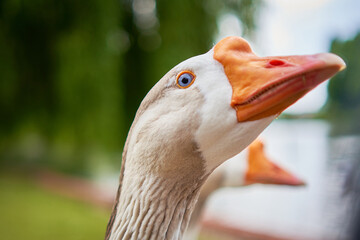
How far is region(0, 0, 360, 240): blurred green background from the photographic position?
173 cm

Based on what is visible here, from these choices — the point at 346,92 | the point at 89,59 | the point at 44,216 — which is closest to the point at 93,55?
the point at 89,59

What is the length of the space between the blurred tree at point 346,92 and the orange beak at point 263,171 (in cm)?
32

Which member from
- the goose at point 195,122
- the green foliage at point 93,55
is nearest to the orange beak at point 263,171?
the goose at point 195,122

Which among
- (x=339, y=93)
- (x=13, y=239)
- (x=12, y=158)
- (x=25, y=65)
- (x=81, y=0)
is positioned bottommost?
(x=13, y=239)

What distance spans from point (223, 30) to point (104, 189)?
2.15m

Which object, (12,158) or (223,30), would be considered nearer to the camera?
(223,30)

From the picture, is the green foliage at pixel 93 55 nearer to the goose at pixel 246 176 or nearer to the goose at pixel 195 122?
the goose at pixel 246 176

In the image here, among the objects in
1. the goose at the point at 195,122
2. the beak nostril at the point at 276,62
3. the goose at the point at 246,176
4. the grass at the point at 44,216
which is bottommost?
the grass at the point at 44,216

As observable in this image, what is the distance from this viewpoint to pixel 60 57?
6.01 ft

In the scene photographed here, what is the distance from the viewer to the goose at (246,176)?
896 mm

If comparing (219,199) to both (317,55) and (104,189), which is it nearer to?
(104,189)

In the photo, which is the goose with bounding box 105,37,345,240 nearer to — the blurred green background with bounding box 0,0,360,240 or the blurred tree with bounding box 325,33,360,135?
the blurred tree with bounding box 325,33,360,135

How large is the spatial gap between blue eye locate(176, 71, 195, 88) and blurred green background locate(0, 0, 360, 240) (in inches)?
43.2

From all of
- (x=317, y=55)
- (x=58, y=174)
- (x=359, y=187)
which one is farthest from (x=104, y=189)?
(x=317, y=55)
